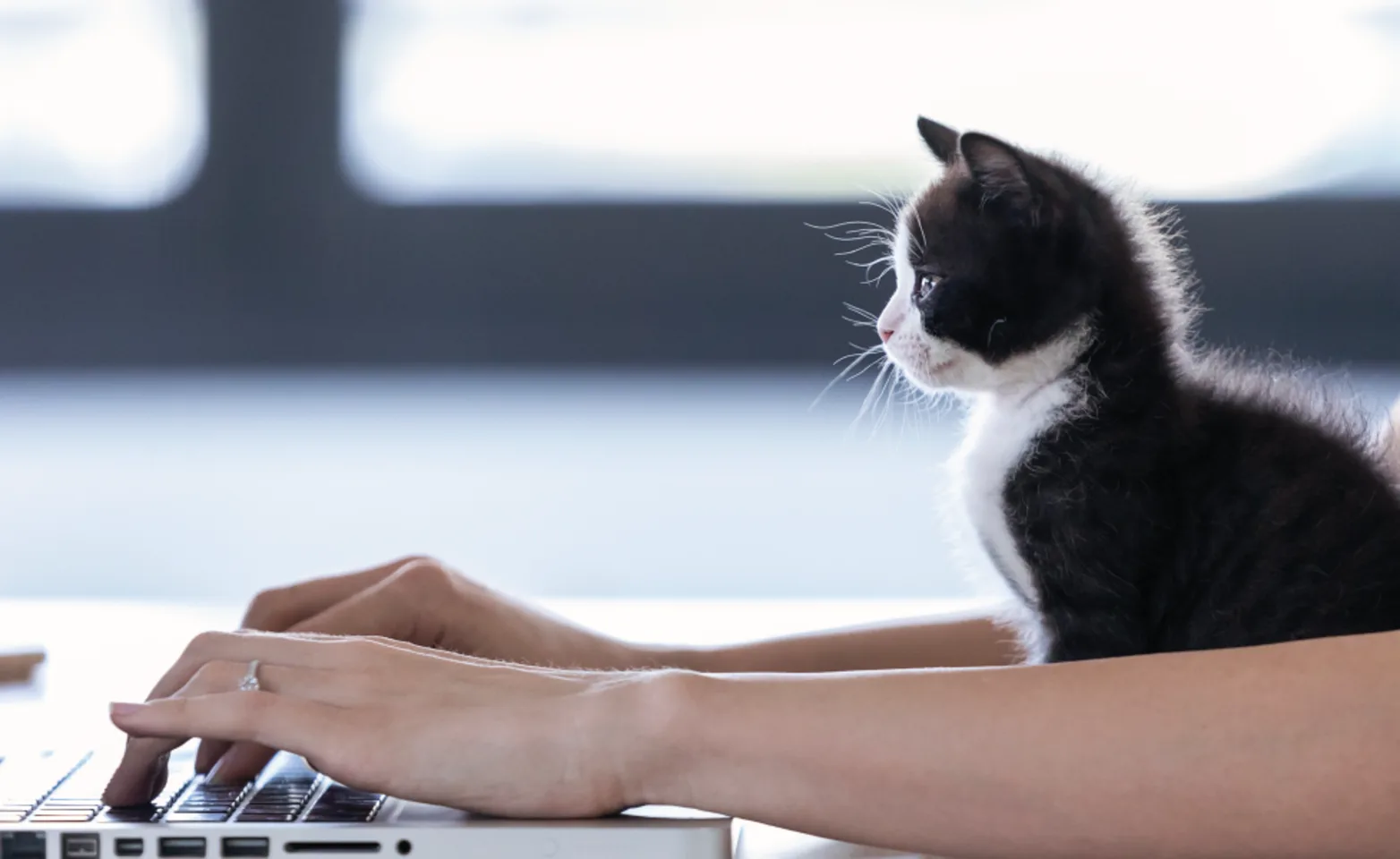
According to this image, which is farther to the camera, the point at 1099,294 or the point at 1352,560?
the point at 1099,294

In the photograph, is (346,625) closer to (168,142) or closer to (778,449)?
(168,142)

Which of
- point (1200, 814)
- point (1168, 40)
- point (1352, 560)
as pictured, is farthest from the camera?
point (1168, 40)

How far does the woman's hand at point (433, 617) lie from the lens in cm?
88

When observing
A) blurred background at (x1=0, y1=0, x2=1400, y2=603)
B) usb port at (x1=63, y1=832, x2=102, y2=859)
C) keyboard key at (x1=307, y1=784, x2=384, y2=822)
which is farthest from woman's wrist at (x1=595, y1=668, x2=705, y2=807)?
blurred background at (x1=0, y1=0, x2=1400, y2=603)

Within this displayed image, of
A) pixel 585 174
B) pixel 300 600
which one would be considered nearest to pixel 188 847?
pixel 300 600

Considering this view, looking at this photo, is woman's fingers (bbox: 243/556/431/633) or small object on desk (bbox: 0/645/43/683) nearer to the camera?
woman's fingers (bbox: 243/556/431/633)

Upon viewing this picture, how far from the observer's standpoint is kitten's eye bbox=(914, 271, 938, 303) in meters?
0.92

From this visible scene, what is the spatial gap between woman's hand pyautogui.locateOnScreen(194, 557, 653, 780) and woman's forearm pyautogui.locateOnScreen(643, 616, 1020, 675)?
0.04 m

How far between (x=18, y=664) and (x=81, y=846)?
0.54m

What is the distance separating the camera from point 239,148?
6.04 ft

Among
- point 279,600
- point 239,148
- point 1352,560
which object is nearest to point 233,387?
point 239,148

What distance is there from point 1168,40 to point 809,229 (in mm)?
514

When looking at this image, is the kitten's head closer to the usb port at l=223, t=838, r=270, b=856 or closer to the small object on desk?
the usb port at l=223, t=838, r=270, b=856

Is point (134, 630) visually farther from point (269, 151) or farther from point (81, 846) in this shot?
point (269, 151)
